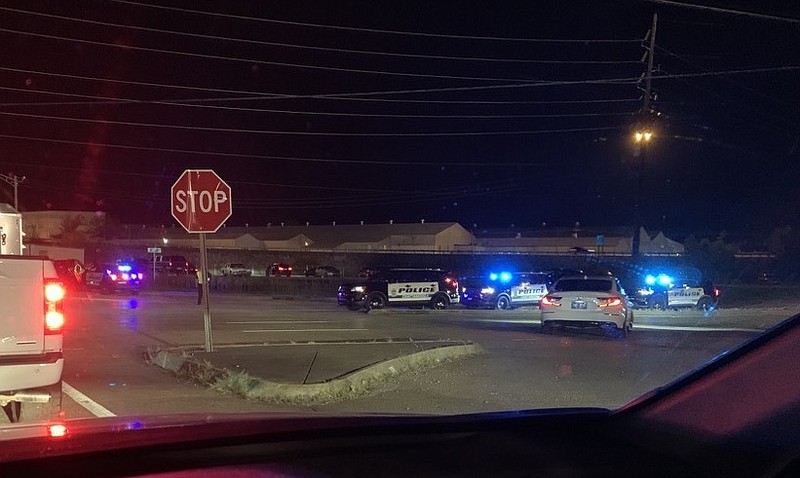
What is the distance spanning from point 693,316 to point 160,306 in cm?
1924

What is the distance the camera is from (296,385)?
10.0 meters

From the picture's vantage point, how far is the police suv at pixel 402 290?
28.5 metres

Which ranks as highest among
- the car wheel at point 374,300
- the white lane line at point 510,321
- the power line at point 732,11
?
the power line at point 732,11

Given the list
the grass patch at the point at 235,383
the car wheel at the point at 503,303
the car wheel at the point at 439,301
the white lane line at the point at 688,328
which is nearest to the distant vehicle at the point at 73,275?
the car wheel at the point at 439,301

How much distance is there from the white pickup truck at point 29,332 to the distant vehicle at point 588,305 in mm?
13717

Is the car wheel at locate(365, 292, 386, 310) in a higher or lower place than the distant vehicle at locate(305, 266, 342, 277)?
lower

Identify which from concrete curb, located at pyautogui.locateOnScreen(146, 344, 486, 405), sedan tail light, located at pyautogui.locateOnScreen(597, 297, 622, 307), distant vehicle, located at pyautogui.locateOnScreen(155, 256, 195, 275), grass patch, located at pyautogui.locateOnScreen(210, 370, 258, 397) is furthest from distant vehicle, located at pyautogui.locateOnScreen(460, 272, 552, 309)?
distant vehicle, located at pyautogui.locateOnScreen(155, 256, 195, 275)

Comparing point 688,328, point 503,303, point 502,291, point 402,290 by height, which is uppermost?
point 402,290

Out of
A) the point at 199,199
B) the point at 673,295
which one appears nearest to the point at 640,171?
the point at 673,295

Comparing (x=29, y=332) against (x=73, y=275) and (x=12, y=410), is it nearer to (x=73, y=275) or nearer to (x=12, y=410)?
(x=12, y=410)

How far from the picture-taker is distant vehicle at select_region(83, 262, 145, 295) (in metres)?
36.5

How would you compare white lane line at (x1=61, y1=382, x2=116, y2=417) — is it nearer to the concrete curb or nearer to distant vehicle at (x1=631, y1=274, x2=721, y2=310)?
the concrete curb

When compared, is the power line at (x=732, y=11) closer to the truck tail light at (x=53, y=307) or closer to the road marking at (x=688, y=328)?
the road marking at (x=688, y=328)

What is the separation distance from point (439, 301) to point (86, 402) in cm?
2086
